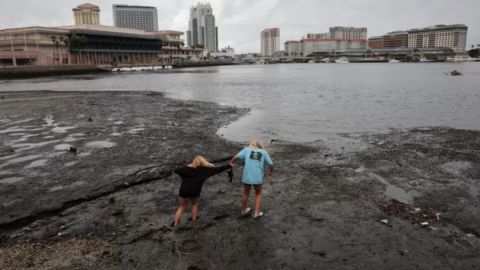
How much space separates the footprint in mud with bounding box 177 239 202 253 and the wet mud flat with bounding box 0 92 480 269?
2 cm

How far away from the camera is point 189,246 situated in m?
7.98

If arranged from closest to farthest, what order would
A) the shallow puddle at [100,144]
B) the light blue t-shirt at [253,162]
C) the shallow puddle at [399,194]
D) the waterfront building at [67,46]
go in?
1. the light blue t-shirt at [253,162]
2. the shallow puddle at [399,194]
3. the shallow puddle at [100,144]
4. the waterfront building at [67,46]

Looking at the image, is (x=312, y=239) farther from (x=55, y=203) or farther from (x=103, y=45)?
(x=103, y=45)

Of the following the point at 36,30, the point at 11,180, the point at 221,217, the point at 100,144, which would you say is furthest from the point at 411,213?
the point at 36,30

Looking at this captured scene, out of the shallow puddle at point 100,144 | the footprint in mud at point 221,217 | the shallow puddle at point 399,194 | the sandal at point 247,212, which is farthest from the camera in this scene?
the shallow puddle at point 100,144

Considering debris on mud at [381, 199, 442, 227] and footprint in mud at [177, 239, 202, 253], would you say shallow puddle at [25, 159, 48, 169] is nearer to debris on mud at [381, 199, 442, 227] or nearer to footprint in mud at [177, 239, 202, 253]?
footprint in mud at [177, 239, 202, 253]

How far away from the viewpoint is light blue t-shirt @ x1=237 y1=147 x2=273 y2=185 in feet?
29.3

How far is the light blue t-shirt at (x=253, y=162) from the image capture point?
29.3 feet

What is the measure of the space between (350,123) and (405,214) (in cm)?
1601

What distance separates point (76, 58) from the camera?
155000mm

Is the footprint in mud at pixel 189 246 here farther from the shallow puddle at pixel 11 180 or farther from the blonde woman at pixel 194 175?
the shallow puddle at pixel 11 180

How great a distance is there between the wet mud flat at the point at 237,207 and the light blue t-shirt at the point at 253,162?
107 centimetres

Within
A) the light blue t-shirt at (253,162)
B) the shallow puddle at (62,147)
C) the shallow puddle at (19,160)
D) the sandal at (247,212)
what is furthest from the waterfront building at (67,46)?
the light blue t-shirt at (253,162)

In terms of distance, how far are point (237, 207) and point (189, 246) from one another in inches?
93.5
